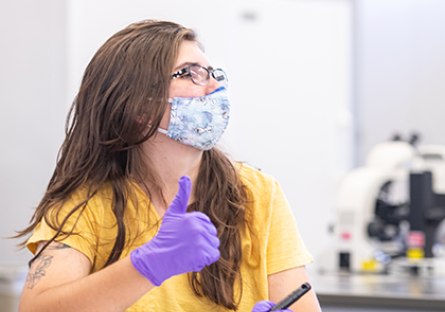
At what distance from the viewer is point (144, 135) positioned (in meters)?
0.95

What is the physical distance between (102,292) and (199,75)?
0.45m

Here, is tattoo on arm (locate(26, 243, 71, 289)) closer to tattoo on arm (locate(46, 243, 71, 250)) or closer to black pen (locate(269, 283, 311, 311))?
tattoo on arm (locate(46, 243, 71, 250))

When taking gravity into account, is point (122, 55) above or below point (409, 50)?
below

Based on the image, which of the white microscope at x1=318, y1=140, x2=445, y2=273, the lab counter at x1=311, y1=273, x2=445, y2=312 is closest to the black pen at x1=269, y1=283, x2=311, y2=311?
the lab counter at x1=311, y1=273, x2=445, y2=312

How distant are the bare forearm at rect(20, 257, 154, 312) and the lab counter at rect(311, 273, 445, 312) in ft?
3.80

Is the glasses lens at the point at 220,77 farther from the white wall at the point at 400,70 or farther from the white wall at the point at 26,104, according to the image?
the white wall at the point at 400,70

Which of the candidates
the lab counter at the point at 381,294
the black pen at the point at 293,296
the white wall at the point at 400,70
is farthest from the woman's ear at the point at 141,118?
the white wall at the point at 400,70

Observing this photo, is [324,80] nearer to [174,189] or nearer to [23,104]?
[23,104]

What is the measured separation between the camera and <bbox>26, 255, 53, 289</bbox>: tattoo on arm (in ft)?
2.81

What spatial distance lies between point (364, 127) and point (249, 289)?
3150 millimetres

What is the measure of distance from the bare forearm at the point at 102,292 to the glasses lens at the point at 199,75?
0.39m

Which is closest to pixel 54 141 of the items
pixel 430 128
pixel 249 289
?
pixel 249 289

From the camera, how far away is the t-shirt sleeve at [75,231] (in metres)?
0.90

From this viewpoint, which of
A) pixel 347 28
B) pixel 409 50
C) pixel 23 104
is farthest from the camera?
pixel 347 28
